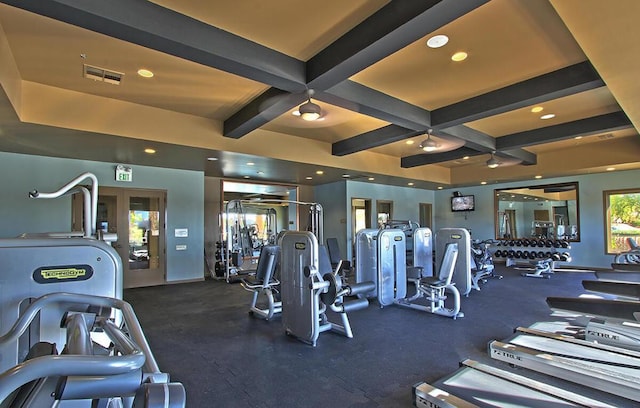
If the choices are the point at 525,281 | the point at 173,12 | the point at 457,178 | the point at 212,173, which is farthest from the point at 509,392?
the point at 457,178

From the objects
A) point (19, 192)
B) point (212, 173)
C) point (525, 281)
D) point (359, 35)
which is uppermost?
point (359, 35)

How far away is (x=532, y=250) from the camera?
9492 mm

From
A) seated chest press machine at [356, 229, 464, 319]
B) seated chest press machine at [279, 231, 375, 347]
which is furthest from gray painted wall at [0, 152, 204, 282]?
seated chest press machine at [279, 231, 375, 347]

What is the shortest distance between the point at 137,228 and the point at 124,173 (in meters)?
1.18

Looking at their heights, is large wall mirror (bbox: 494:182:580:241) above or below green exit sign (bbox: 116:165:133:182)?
below

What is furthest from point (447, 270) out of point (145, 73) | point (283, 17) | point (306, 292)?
point (145, 73)

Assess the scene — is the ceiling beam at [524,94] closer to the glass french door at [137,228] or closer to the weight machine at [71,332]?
the weight machine at [71,332]

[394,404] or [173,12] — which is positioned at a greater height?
[173,12]

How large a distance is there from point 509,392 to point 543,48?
3142 mm

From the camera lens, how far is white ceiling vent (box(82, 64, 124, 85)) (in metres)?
3.57

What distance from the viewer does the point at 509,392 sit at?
251 centimetres

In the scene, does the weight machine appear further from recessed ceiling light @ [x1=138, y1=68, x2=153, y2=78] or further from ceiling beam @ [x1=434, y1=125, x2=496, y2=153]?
ceiling beam @ [x1=434, y1=125, x2=496, y2=153]

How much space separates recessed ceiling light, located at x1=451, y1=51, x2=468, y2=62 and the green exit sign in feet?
20.1

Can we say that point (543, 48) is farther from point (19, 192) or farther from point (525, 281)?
point (19, 192)
